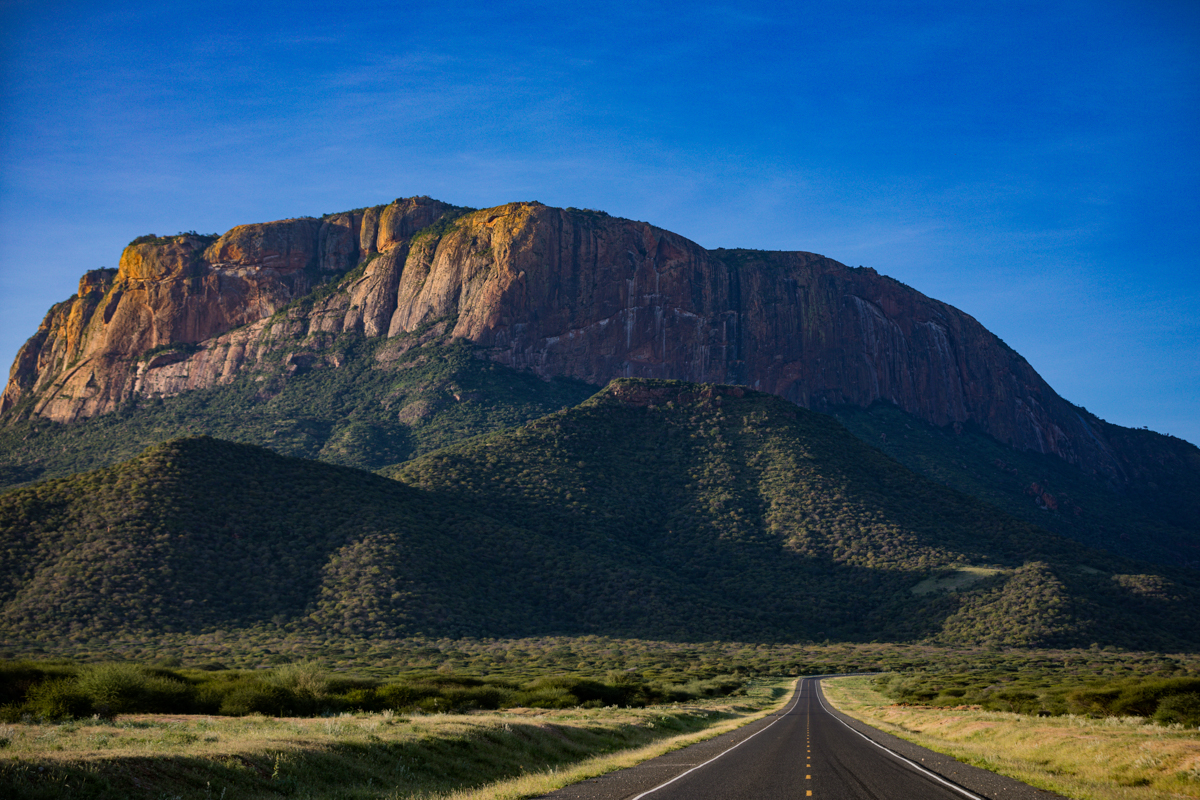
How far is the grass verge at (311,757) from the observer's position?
12.0 m

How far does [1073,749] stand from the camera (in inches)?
840

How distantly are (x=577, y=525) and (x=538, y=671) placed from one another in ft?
120

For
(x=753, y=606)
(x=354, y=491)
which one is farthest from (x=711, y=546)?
(x=354, y=491)

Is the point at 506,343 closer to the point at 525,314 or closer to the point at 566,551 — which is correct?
the point at 525,314

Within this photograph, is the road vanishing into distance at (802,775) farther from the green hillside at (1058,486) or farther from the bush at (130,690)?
the green hillside at (1058,486)

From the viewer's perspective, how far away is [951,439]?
16562 cm

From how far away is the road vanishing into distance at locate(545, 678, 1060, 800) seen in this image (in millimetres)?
15250

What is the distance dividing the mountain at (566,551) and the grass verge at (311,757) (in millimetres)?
42813

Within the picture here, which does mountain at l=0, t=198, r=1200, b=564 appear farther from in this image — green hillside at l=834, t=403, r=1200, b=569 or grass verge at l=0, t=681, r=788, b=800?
grass verge at l=0, t=681, r=788, b=800

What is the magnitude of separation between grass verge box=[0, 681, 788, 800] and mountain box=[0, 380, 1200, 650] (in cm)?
4281

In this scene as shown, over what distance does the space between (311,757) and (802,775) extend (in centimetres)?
1026

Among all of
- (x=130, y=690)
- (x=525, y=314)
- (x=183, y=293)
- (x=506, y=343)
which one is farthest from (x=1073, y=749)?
(x=183, y=293)

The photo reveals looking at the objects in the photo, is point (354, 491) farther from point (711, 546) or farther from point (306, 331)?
point (306, 331)

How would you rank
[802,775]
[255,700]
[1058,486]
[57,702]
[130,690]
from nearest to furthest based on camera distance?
[802,775]
[57,702]
[130,690]
[255,700]
[1058,486]
